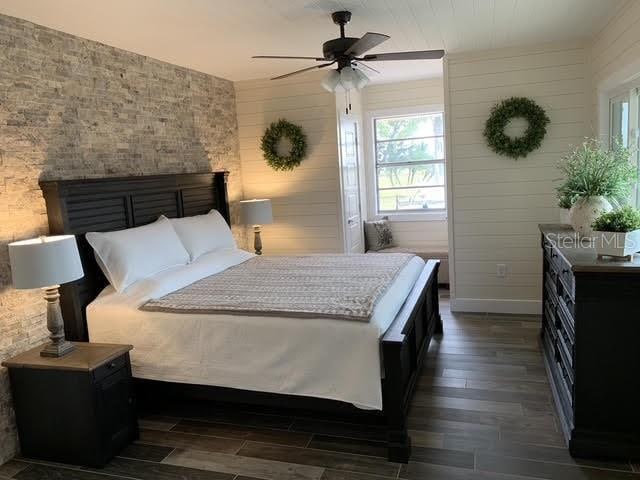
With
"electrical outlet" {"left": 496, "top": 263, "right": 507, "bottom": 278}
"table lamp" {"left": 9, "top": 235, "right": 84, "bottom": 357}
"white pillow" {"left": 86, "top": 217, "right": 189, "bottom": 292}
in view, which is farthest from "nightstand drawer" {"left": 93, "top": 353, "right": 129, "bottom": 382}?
"electrical outlet" {"left": 496, "top": 263, "right": 507, "bottom": 278}

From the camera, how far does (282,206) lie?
5797mm

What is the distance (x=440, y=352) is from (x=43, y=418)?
9.31ft

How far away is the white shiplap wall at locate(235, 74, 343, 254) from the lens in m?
5.52

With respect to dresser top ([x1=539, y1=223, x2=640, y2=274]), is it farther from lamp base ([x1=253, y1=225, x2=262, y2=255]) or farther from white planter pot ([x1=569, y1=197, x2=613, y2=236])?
lamp base ([x1=253, y1=225, x2=262, y2=255])

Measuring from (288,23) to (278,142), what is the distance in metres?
2.18

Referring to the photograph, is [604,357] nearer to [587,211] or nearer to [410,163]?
[587,211]

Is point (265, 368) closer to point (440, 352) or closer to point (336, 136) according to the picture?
point (440, 352)

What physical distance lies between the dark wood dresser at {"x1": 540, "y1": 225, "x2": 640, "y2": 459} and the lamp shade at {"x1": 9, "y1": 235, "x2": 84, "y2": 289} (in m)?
2.65

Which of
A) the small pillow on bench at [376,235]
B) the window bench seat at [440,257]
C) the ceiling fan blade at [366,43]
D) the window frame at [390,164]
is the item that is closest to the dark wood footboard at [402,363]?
the ceiling fan blade at [366,43]

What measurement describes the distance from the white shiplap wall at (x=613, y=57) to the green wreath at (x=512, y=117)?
1.49 ft

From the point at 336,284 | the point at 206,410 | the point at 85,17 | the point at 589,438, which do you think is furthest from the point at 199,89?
the point at 589,438

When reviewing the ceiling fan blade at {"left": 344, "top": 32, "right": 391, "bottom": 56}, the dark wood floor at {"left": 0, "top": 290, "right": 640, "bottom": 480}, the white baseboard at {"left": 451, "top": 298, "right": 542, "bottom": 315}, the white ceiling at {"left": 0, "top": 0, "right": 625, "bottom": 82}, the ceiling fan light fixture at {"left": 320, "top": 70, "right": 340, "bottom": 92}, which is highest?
the white ceiling at {"left": 0, "top": 0, "right": 625, "bottom": 82}

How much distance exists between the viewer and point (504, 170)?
481 centimetres

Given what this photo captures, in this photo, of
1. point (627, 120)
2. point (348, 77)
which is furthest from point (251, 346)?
point (627, 120)
